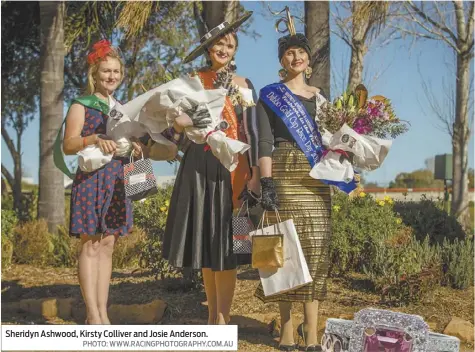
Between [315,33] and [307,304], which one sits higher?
[315,33]

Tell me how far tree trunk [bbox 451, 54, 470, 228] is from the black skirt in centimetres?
680

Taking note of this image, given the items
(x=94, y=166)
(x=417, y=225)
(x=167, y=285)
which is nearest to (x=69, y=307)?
(x=167, y=285)

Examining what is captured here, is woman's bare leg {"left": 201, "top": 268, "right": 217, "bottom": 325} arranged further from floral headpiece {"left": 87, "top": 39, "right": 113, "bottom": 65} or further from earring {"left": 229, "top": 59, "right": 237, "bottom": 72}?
floral headpiece {"left": 87, "top": 39, "right": 113, "bottom": 65}

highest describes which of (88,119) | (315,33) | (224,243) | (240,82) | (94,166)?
(315,33)

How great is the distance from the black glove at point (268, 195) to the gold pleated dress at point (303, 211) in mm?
120

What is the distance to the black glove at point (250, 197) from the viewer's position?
395 centimetres

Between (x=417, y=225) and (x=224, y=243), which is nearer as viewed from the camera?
(x=224, y=243)

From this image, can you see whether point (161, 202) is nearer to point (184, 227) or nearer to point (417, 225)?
point (184, 227)

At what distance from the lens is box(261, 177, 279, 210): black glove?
152 inches

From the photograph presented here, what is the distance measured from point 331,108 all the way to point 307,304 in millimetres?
1189

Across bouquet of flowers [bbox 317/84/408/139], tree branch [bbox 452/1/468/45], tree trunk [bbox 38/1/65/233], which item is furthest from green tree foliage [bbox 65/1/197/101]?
bouquet of flowers [bbox 317/84/408/139]

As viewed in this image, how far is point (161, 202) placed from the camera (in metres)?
6.21

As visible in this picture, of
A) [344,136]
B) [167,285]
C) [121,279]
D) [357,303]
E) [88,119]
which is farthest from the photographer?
[121,279]

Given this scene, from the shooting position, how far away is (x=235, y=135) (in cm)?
403
